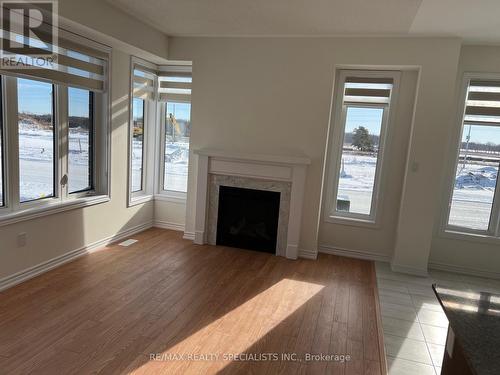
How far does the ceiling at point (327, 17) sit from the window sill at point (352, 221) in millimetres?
2151

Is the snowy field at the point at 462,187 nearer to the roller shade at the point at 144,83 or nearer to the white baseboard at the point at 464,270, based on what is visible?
the white baseboard at the point at 464,270

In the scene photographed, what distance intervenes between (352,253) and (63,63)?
150 inches

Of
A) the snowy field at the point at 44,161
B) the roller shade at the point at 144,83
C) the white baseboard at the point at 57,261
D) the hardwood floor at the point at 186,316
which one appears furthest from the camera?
the roller shade at the point at 144,83

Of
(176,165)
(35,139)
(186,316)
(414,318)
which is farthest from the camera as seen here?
(176,165)

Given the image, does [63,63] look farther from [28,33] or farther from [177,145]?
[177,145]

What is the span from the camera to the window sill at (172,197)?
500 centimetres

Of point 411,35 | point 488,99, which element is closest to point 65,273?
point 411,35

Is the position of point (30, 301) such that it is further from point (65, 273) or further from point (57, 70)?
point (57, 70)

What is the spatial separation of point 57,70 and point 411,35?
3.55 metres

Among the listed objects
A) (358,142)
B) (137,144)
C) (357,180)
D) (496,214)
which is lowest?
(496,214)

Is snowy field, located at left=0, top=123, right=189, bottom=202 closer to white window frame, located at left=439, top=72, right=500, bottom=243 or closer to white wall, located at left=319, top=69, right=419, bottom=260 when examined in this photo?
white wall, located at left=319, top=69, right=419, bottom=260

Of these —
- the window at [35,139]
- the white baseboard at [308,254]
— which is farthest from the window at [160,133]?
the white baseboard at [308,254]

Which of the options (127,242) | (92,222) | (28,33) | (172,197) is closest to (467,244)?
(172,197)

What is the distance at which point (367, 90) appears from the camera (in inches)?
165
